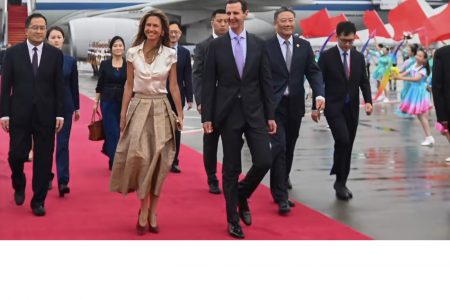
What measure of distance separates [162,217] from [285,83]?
1561mm

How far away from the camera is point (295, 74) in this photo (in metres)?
6.32

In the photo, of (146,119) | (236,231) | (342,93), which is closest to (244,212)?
(236,231)

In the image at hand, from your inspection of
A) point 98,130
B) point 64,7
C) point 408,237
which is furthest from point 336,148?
point 64,7

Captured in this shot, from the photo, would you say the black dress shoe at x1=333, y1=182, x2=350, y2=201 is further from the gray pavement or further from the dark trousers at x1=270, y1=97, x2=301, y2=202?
the dark trousers at x1=270, y1=97, x2=301, y2=202

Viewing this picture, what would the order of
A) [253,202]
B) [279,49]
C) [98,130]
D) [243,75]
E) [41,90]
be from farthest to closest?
[98,130]
[253,202]
[279,49]
[41,90]
[243,75]

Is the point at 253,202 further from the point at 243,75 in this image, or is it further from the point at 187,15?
the point at 187,15

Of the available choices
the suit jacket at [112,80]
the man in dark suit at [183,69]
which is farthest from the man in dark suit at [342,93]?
the suit jacket at [112,80]

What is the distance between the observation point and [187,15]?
29.3 metres

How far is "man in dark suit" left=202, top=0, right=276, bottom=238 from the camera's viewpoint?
5.28 meters

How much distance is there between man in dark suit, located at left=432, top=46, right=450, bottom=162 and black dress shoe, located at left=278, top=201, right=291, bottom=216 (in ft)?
4.71

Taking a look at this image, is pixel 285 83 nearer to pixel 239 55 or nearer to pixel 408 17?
pixel 239 55

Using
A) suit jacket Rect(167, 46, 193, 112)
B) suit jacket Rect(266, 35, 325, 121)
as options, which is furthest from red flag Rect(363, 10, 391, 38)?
suit jacket Rect(266, 35, 325, 121)

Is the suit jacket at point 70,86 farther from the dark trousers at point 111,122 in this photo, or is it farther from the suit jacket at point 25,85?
the suit jacket at point 25,85

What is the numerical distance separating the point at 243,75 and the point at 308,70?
1.27 meters
